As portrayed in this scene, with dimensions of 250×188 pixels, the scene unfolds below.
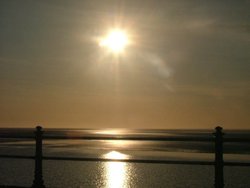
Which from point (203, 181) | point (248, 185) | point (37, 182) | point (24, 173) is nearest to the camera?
point (37, 182)

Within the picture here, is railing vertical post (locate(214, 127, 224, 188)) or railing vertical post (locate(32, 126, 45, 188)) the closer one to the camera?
railing vertical post (locate(214, 127, 224, 188))

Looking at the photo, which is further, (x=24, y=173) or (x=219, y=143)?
(x=24, y=173)

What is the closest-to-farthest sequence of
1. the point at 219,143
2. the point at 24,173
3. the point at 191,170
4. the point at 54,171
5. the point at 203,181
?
the point at 219,143 < the point at 203,181 < the point at 24,173 < the point at 54,171 < the point at 191,170

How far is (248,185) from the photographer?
93.2 ft

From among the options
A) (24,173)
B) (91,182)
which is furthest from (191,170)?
(24,173)

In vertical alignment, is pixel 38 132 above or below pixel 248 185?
below

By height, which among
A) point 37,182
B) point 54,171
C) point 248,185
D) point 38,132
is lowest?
point 37,182

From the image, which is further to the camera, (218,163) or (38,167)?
(38,167)

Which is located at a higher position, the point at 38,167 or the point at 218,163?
the point at 38,167

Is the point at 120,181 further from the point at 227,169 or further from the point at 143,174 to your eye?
the point at 227,169

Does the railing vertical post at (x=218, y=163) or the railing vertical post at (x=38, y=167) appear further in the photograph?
the railing vertical post at (x=38, y=167)

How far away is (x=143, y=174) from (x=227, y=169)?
8514 mm

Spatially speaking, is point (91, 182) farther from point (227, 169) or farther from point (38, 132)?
point (38, 132)

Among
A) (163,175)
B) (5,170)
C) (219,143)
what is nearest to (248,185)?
(163,175)
